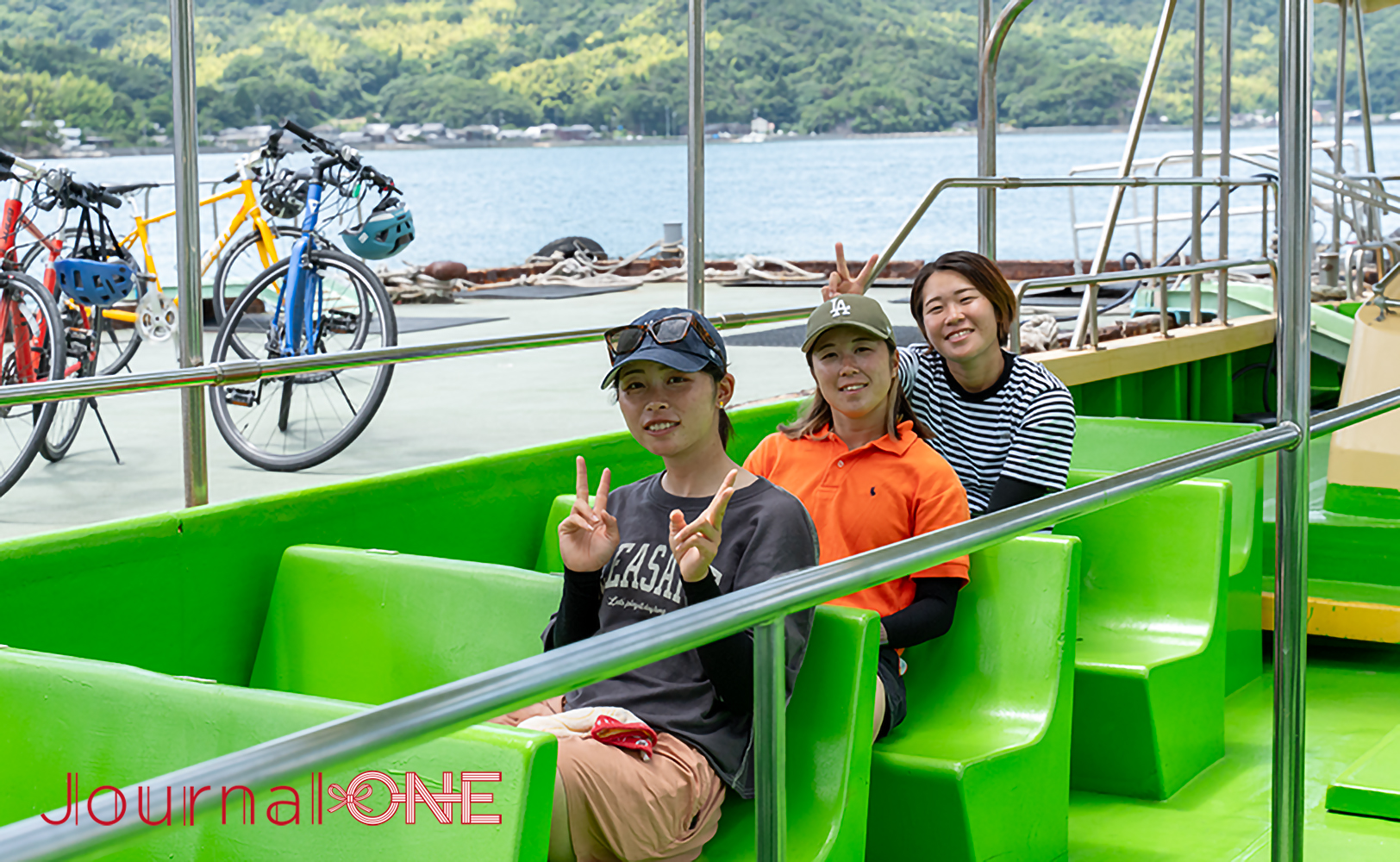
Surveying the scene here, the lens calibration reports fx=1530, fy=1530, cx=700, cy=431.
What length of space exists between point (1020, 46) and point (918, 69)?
8.73 meters

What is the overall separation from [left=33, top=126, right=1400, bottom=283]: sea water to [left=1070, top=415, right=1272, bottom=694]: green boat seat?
1413cm

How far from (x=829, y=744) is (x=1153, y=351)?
3956mm

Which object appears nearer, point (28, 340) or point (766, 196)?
point (28, 340)

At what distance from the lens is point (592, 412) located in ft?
33.2

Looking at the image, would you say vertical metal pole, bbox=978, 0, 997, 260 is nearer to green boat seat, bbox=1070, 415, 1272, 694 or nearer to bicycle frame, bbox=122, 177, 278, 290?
green boat seat, bbox=1070, 415, 1272, 694

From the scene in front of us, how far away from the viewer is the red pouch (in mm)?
1953

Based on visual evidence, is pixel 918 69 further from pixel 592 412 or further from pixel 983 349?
pixel 983 349

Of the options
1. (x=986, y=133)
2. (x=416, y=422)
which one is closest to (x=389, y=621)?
(x=986, y=133)

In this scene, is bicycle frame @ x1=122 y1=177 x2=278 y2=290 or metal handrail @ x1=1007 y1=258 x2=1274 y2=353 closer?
metal handrail @ x1=1007 y1=258 x2=1274 y2=353

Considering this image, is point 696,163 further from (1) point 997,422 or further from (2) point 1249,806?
(2) point 1249,806

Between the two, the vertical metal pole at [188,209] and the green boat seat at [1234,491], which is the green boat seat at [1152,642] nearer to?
the green boat seat at [1234,491]

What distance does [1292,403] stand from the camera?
214cm

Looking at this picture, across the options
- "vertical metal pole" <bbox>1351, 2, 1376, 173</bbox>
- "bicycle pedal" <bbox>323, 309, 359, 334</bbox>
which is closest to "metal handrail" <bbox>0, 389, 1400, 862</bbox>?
"bicycle pedal" <bbox>323, 309, 359, 334</bbox>

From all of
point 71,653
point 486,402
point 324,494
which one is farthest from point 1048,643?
point 486,402
